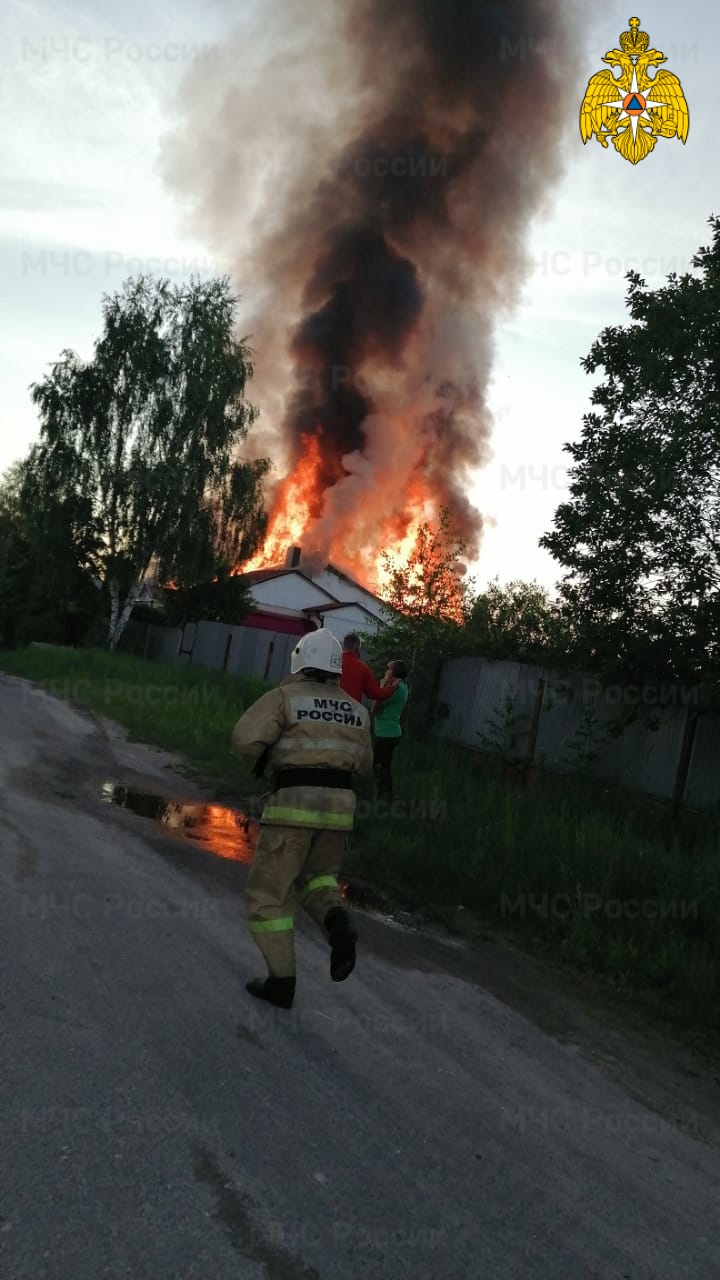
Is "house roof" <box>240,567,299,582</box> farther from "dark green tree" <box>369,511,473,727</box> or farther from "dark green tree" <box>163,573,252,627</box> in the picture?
"dark green tree" <box>369,511,473,727</box>

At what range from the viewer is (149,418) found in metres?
33.6

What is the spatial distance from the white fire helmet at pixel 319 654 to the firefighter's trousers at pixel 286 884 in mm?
793

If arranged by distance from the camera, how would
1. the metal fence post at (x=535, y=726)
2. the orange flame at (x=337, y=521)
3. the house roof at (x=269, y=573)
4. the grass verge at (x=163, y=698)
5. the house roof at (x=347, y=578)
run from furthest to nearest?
the house roof at (x=347, y=578) < the house roof at (x=269, y=573) < the orange flame at (x=337, y=521) < the grass verge at (x=163, y=698) < the metal fence post at (x=535, y=726)

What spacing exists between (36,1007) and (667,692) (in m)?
8.01

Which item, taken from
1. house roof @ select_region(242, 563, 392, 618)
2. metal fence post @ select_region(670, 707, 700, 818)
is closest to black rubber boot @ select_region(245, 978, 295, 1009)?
metal fence post @ select_region(670, 707, 700, 818)

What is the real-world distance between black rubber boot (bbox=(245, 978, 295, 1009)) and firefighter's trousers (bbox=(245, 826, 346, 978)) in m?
0.03

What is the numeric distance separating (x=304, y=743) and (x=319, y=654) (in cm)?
46

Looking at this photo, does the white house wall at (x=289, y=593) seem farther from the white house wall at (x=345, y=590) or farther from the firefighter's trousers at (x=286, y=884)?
the firefighter's trousers at (x=286, y=884)

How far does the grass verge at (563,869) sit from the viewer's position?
617 centimetres

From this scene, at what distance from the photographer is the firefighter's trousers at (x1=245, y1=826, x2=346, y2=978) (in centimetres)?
443

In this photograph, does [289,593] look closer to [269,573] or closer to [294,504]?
[269,573]

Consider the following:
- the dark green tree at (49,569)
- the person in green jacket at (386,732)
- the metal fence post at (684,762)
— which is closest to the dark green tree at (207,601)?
the dark green tree at (49,569)

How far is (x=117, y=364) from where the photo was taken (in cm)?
3362

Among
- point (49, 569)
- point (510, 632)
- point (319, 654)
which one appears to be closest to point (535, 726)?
point (510, 632)
